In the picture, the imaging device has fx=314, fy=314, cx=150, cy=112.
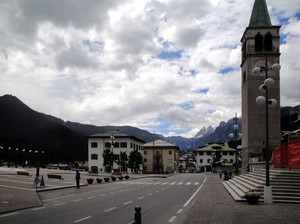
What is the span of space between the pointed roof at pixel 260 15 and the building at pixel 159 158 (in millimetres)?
50118

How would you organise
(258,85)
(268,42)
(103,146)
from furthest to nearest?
(103,146), (268,42), (258,85)

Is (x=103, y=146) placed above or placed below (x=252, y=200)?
below

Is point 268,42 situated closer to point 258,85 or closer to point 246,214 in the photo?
point 258,85

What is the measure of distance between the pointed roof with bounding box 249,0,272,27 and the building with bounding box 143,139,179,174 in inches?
1973

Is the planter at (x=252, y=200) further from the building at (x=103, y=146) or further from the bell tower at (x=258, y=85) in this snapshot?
the building at (x=103, y=146)

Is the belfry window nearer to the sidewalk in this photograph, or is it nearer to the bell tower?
the bell tower

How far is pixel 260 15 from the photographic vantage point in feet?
185

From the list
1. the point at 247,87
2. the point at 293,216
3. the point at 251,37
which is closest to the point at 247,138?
the point at 247,87

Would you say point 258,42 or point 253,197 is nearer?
point 253,197

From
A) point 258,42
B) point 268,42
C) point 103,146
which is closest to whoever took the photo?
point 268,42

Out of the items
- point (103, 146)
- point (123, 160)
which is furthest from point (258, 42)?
point (103, 146)

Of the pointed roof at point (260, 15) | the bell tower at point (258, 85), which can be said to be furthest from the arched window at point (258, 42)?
the pointed roof at point (260, 15)

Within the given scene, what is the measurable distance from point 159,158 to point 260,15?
179ft

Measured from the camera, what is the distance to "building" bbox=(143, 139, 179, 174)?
97438mm
